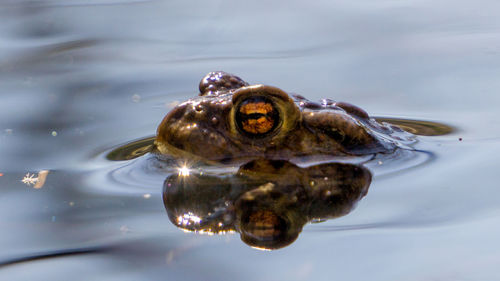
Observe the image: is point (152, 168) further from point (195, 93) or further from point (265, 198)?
point (195, 93)

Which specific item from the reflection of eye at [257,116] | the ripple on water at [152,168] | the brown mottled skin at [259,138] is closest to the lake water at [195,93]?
the ripple on water at [152,168]

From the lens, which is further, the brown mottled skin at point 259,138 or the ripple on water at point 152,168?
Answer: the brown mottled skin at point 259,138

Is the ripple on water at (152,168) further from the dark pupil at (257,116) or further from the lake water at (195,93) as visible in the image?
the dark pupil at (257,116)

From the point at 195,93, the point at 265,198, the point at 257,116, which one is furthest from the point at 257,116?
the point at 195,93

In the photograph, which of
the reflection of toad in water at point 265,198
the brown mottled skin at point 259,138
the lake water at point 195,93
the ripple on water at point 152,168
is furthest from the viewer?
the brown mottled skin at point 259,138

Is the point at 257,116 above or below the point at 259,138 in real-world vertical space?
above

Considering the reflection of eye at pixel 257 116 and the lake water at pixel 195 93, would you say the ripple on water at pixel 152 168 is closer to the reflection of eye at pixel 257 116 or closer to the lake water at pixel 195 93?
the lake water at pixel 195 93

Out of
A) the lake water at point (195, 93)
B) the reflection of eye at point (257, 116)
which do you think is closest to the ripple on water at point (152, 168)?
the lake water at point (195, 93)

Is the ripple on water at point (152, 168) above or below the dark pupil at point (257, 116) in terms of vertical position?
below

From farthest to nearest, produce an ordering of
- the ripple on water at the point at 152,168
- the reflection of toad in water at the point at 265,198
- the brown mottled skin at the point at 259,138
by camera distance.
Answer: the brown mottled skin at the point at 259,138 → the ripple on water at the point at 152,168 → the reflection of toad in water at the point at 265,198
